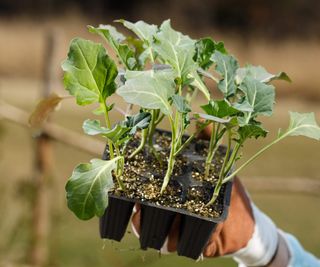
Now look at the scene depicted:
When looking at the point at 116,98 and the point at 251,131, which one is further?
the point at 116,98

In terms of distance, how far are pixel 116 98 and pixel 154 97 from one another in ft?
13.7

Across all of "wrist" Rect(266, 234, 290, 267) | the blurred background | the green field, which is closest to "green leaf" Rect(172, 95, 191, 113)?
"wrist" Rect(266, 234, 290, 267)

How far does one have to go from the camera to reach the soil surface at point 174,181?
88 cm

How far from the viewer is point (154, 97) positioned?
801 millimetres

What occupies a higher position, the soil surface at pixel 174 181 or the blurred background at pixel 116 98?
the soil surface at pixel 174 181

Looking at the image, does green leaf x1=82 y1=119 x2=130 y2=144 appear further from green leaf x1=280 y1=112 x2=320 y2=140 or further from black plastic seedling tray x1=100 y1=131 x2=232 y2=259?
green leaf x1=280 y1=112 x2=320 y2=140

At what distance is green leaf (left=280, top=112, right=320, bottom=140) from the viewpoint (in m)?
0.89

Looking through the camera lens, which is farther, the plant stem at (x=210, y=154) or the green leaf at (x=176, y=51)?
the plant stem at (x=210, y=154)

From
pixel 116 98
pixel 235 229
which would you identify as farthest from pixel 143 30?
pixel 116 98

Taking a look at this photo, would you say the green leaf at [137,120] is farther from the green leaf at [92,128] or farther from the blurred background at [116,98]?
the blurred background at [116,98]

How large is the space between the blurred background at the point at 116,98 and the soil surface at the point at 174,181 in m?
1.62

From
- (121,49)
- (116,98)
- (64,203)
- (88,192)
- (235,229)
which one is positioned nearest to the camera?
(88,192)

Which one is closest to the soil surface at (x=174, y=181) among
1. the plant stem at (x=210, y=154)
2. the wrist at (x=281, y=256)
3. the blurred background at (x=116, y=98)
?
the plant stem at (x=210, y=154)

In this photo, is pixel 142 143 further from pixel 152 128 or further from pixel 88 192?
pixel 88 192
